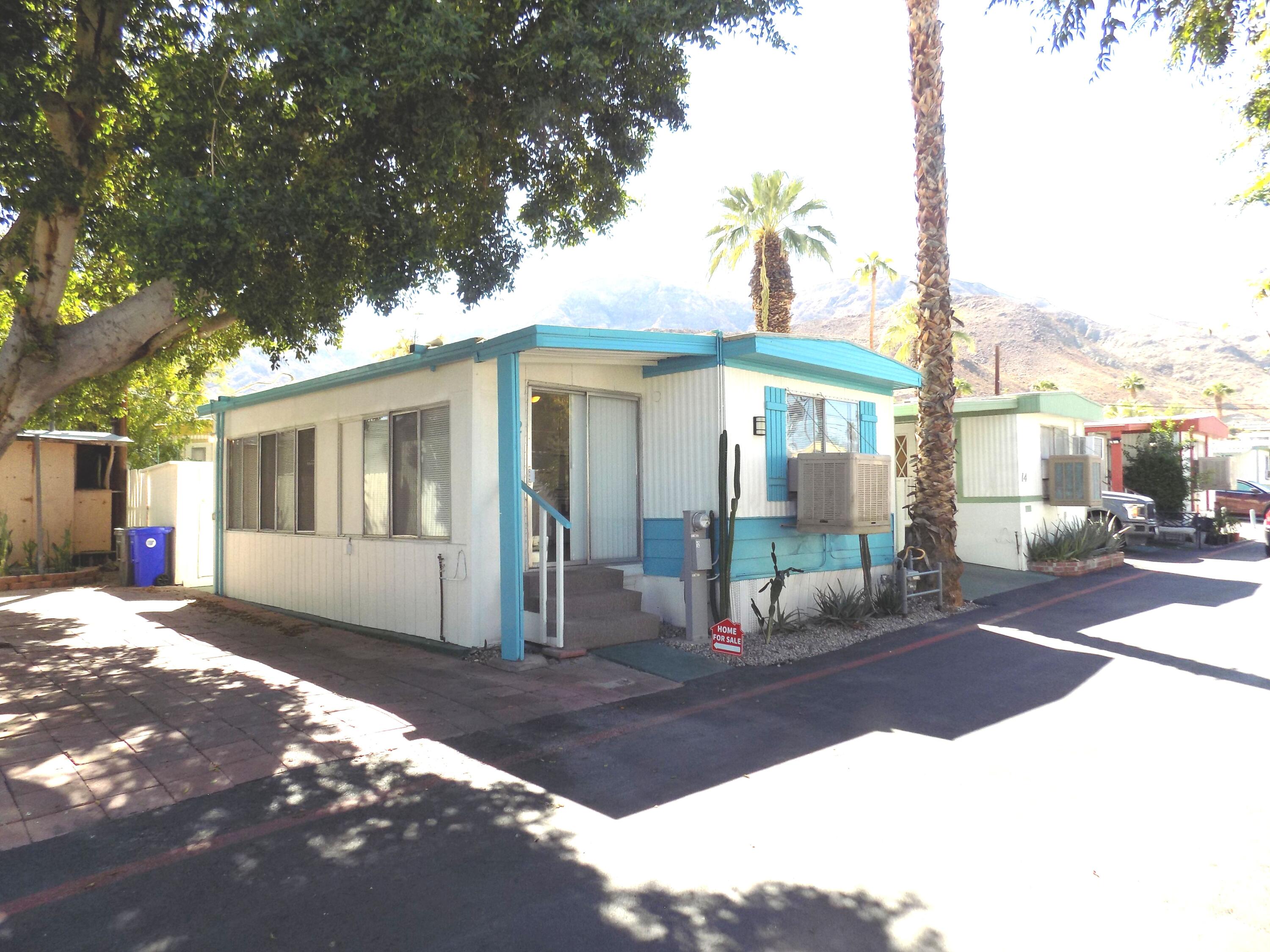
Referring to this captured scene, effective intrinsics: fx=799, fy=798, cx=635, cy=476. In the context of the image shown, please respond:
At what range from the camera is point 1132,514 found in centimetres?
1845

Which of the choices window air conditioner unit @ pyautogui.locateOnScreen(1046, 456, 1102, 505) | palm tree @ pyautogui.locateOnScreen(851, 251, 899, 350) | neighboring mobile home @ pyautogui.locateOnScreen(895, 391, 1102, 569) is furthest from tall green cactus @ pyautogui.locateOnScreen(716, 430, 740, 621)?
palm tree @ pyautogui.locateOnScreen(851, 251, 899, 350)

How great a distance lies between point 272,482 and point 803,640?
7.89m

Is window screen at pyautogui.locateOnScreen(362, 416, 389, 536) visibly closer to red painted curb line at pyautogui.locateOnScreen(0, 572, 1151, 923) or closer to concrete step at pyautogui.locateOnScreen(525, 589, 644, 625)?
concrete step at pyautogui.locateOnScreen(525, 589, 644, 625)

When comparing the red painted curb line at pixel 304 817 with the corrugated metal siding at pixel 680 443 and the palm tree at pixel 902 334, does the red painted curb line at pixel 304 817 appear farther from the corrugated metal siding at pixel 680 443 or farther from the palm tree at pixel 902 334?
the palm tree at pixel 902 334

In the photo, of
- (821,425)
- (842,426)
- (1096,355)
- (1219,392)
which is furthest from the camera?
(1096,355)

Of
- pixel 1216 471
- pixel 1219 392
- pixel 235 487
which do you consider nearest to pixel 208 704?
pixel 235 487

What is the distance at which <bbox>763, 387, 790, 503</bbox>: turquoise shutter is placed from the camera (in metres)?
9.24

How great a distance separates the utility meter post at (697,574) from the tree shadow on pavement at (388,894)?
165 inches

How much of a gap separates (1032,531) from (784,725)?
10.9 metres

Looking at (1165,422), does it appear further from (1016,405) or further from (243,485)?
(243,485)

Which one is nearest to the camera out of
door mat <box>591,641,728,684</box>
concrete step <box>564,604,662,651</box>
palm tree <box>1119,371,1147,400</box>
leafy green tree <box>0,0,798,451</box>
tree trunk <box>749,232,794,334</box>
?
leafy green tree <box>0,0,798,451</box>

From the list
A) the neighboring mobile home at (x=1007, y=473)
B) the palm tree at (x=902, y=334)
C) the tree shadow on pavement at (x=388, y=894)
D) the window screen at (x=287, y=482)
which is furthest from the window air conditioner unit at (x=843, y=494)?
the palm tree at (x=902, y=334)

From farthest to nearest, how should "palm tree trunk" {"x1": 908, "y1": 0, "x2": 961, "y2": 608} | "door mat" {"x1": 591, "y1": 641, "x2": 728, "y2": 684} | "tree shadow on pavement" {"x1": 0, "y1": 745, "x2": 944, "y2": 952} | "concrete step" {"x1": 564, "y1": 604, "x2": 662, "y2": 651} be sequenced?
1. "palm tree trunk" {"x1": 908, "y1": 0, "x2": 961, "y2": 608}
2. "concrete step" {"x1": 564, "y1": 604, "x2": 662, "y2": 651}
3. "door mat" {"x1": 591, "y1": 641, "x2": 728, "y2": 684}
4. "tree shadow on pavement" {"x1": 0, "y1": 745, "x2": 944, "y2": 952}

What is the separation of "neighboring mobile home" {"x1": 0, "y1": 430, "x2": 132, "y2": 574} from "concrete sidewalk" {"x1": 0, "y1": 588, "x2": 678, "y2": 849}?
548 centimetres
